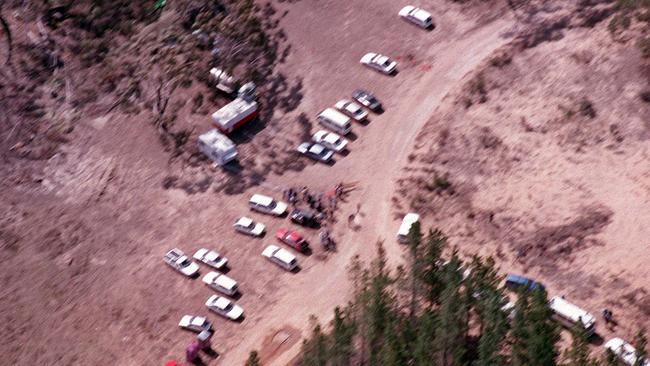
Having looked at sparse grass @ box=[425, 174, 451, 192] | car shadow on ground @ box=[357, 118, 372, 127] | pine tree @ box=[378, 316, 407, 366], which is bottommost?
car shadow on ground @ box=[357, 118, 372, 127]

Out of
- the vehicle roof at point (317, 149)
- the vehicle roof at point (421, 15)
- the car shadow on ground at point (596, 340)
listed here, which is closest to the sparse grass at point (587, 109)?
the vehicle roof at point (421, 15)

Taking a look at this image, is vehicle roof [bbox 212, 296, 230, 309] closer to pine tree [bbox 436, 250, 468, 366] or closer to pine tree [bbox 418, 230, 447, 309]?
pine tree [bbox 418, 230, 447, 309]

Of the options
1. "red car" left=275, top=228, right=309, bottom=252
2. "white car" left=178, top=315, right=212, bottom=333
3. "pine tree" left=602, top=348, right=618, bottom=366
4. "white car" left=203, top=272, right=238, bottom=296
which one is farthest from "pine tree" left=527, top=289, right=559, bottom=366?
"white car" left=178, top=315, right=212, bottom=333

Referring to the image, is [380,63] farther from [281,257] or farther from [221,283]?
[221,283]

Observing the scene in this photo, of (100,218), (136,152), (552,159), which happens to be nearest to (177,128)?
(136,152)

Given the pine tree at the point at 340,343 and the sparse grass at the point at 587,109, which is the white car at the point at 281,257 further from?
the sparse grass at the point at 587,109

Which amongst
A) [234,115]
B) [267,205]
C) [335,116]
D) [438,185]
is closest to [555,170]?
[438,185]
